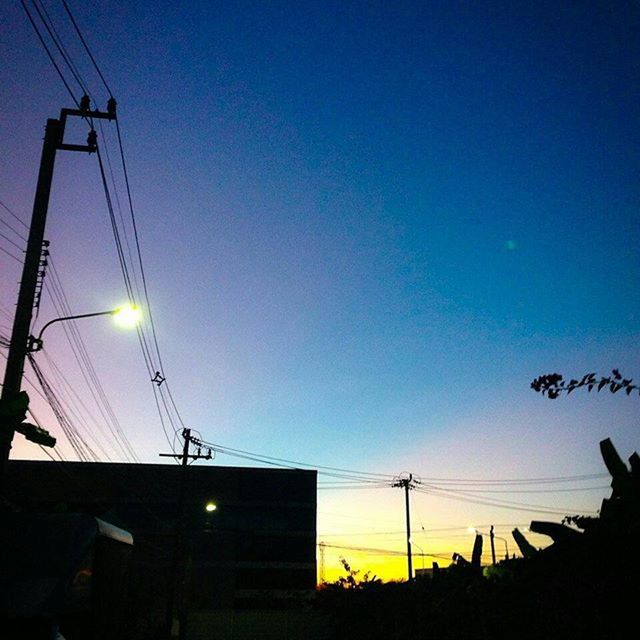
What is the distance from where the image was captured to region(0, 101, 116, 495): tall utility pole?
10.0 metres

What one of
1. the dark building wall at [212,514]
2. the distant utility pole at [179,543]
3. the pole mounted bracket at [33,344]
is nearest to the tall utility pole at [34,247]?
the pole mounted bracket at [33,344]

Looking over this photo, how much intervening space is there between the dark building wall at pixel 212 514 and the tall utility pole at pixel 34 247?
4284cm

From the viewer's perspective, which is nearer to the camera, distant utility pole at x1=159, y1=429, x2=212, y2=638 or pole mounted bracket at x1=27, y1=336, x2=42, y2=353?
pole mounted bracket at x1=27, y1=336, x2=42, y2=353

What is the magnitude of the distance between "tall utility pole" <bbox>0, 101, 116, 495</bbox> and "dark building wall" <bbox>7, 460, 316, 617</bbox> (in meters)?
42.8

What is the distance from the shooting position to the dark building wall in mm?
49438

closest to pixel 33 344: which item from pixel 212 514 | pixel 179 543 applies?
pixel 179 543

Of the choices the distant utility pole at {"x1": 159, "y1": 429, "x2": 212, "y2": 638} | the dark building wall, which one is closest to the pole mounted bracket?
the distant utility pole at {"x1": 159, "y1": 429, "x2": 212, "y2": 638}

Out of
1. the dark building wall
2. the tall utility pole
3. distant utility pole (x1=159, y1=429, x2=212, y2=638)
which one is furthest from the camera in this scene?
the dark building wall

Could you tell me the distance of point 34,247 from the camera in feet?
36.1

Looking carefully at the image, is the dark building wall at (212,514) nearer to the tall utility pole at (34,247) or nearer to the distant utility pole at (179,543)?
the distant utility pole at (179,543)

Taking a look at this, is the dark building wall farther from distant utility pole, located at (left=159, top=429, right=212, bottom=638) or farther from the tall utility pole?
the tall utility pole

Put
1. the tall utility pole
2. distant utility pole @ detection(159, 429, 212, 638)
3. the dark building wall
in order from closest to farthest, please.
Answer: the tall utility pole, distant utility pole @ detection(159, 429, 212, 638), the dark building wall

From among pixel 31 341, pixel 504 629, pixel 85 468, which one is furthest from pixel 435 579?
pixel 85 468

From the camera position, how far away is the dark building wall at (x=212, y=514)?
162ft
